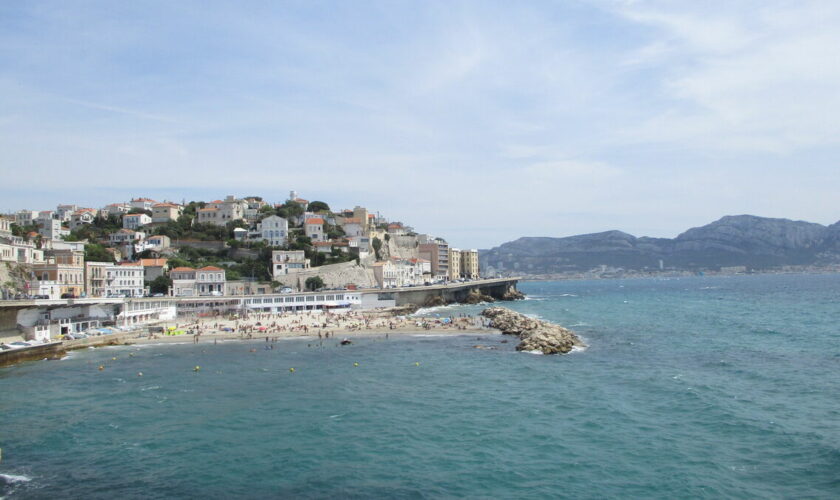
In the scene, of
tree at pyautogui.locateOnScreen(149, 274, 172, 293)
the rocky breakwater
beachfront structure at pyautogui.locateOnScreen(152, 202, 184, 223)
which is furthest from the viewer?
beachfront structure at pyautogui.locateOnScreen(152, 202, 184, 223)

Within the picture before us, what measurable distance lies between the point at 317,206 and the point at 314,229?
2290cm

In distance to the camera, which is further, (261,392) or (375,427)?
(261,392)

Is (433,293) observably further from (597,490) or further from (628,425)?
(597,490)

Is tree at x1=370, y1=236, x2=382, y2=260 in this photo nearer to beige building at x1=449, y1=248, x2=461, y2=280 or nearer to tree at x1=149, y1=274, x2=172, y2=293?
beige building at x1=449, y1=248, x2=461, y2=280

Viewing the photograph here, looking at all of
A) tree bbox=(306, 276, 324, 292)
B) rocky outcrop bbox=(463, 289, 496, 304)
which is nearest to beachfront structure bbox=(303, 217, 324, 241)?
tree bbox=(306, 276, 324, 292)

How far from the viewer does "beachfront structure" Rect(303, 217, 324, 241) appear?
9344cm

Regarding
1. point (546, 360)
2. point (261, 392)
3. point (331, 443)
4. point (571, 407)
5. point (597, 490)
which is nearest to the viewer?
point (597, 490)

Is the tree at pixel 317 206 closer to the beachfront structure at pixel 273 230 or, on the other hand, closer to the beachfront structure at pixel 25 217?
the beachfront structure at pixel 273 230

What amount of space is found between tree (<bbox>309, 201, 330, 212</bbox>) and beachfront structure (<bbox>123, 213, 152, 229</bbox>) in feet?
105

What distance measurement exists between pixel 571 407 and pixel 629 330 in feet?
96.1

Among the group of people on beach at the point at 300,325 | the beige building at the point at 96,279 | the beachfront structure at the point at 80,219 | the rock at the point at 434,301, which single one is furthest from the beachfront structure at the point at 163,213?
the rock at the point at 434,301

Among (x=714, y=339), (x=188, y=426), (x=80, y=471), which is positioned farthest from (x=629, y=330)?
(x=80, y=471)

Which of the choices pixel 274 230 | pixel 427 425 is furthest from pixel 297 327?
pixel 274 230

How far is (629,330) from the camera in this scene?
4953 cm
